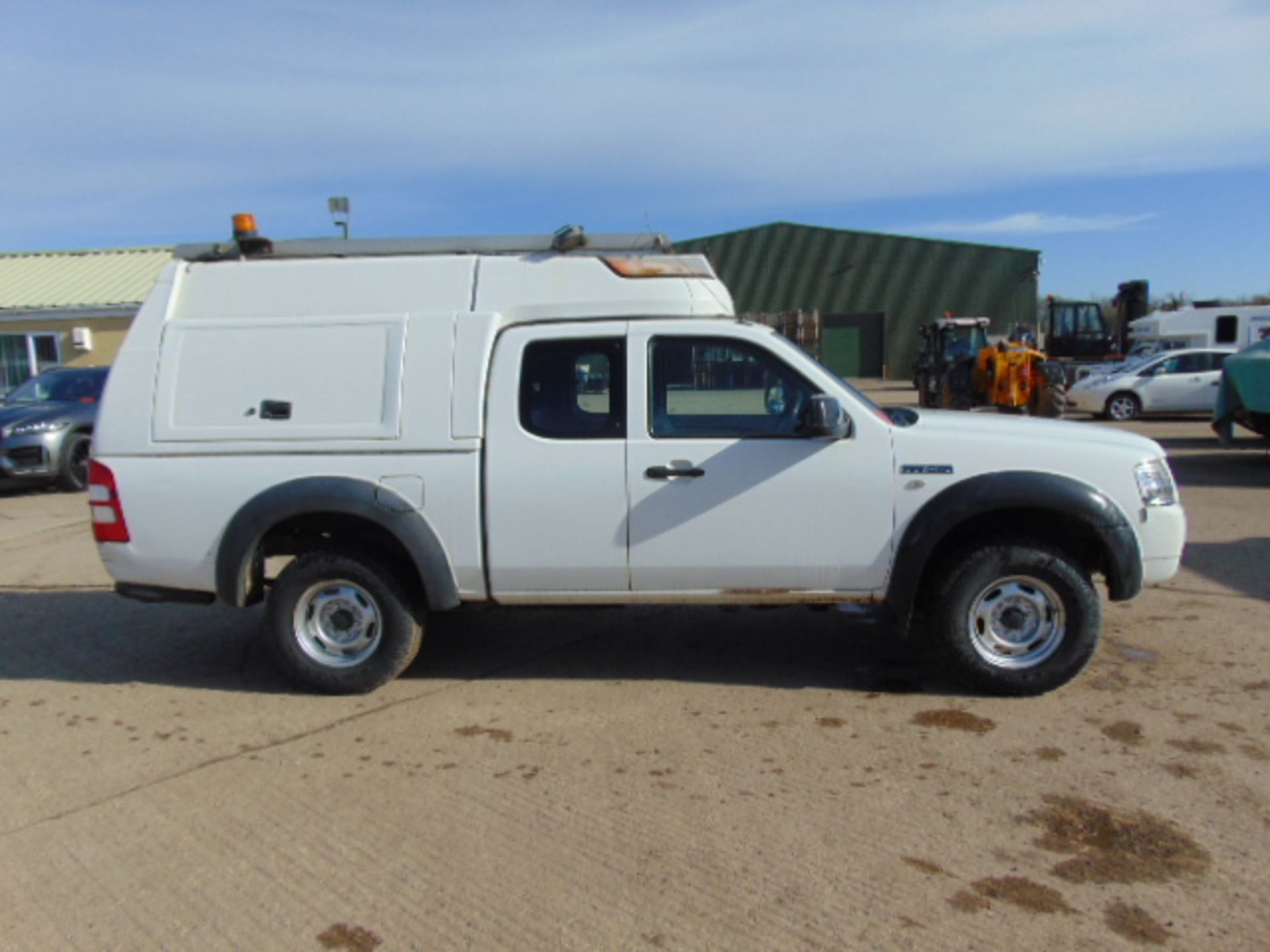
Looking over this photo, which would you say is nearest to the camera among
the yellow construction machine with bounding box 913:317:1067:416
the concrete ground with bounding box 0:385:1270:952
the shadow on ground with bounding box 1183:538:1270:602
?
the concrete ground with bounding box 0:385:1270:952

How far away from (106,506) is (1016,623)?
4545 millimetres

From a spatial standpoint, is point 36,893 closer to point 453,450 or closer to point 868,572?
point 453,450

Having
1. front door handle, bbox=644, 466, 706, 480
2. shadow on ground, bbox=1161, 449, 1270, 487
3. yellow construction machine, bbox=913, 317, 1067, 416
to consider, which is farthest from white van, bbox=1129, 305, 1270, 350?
front door handle, bbox=644, 466, 706, 480

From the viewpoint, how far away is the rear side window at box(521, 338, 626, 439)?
195 inches

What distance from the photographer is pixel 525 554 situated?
195 inches

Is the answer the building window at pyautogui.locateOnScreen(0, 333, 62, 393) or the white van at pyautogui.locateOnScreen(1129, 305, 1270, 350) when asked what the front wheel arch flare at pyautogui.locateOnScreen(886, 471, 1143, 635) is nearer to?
the white van at pyautogui.locateOnScreen(1129, 305, 1270, 350)

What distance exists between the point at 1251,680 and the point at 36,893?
535cm

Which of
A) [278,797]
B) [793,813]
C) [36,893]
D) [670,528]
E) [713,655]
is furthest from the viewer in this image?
[713,655]

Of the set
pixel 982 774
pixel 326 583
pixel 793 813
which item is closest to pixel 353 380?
pixel 326 583

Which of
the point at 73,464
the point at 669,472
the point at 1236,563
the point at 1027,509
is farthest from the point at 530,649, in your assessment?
the point at 73,464

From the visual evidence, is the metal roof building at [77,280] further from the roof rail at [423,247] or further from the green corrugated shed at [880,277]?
the green corrugated shed at [880,277]

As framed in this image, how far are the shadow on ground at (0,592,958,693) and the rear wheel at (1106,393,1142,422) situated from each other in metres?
16.5

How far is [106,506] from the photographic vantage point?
5.10 m

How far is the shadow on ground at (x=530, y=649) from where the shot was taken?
5488 millimetres
